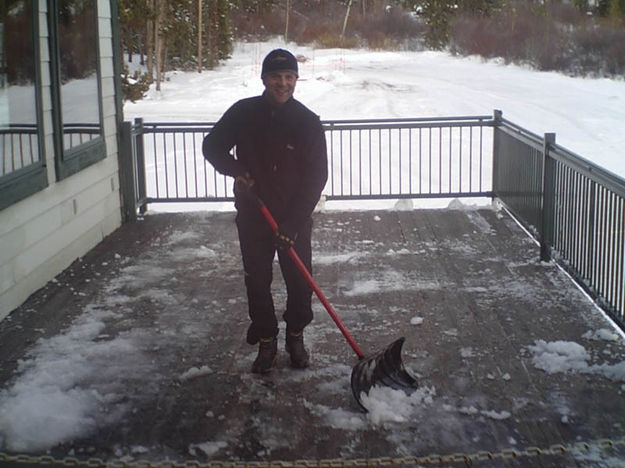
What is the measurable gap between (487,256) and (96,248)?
352 centimetres

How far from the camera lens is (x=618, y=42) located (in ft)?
110

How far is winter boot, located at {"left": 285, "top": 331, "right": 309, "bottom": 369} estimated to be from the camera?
4844 millimetres

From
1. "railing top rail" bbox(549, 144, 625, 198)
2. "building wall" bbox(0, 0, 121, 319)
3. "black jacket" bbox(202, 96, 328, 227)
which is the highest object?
"black jacket" bbox(202, 96, 328, 227)

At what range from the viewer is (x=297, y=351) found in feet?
15.9

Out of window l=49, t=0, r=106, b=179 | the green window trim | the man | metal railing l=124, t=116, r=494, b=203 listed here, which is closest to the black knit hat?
the man

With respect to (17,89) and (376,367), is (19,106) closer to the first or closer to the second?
(17,89)

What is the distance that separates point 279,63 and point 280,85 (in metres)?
0.12

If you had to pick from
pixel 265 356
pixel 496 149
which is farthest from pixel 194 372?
pixel 496 149

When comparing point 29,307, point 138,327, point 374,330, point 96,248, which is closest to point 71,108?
point 96,248

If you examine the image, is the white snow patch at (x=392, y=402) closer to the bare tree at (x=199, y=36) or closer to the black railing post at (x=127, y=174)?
the black railing post at (x=127, y=174)

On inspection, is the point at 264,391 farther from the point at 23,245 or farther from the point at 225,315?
the point at 23,245

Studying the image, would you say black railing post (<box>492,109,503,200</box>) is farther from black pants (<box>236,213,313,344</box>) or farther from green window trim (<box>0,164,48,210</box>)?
black pants (<box>236,213,313,344</box>)

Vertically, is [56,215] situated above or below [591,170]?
below

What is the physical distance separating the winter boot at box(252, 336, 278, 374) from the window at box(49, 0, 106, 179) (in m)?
2.94
